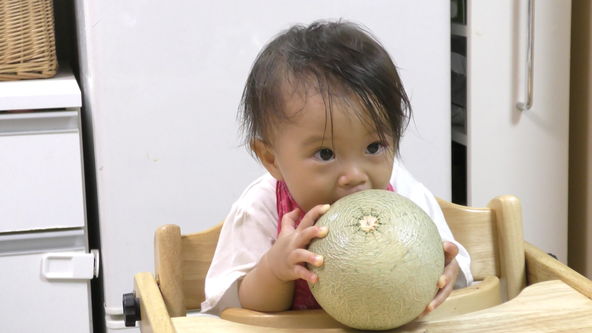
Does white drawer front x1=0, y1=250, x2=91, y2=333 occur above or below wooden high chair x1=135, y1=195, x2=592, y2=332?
below

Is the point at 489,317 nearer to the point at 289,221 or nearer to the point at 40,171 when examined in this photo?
the point at 289,221

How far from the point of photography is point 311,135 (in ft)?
2.62

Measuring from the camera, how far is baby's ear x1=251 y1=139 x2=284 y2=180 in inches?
34.8

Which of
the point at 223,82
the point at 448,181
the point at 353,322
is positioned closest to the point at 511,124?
the point at 448,181

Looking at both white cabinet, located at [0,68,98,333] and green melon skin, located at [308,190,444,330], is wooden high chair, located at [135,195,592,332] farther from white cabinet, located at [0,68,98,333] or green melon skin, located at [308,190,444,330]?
white cabinet, located at [0,68,98,333]

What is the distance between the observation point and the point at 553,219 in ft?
5.00

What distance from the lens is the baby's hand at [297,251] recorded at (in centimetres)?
72

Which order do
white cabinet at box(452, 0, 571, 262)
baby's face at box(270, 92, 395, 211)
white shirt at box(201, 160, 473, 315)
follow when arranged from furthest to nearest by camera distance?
1. white cabinet at box(452, 0, 571, 262)
2. white shirt at box(201, 160, 473, 315)
3. baby's face at box(270, 92, 395, 211)

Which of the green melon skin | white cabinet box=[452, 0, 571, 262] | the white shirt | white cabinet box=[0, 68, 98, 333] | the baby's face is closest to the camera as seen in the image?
the green melon skin

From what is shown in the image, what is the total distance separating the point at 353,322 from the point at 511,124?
2.69ft

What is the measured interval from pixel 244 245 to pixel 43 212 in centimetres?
54

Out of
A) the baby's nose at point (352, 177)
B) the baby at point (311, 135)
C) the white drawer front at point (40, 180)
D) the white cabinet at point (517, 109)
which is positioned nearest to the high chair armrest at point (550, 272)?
the baby at point (311, 135)

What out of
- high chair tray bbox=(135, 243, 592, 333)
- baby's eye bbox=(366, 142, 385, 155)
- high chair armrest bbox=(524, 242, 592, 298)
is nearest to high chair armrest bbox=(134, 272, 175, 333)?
high chair tray bbox=(135, 243, 592, 333)

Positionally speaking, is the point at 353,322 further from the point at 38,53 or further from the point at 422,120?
the point at 38,53
